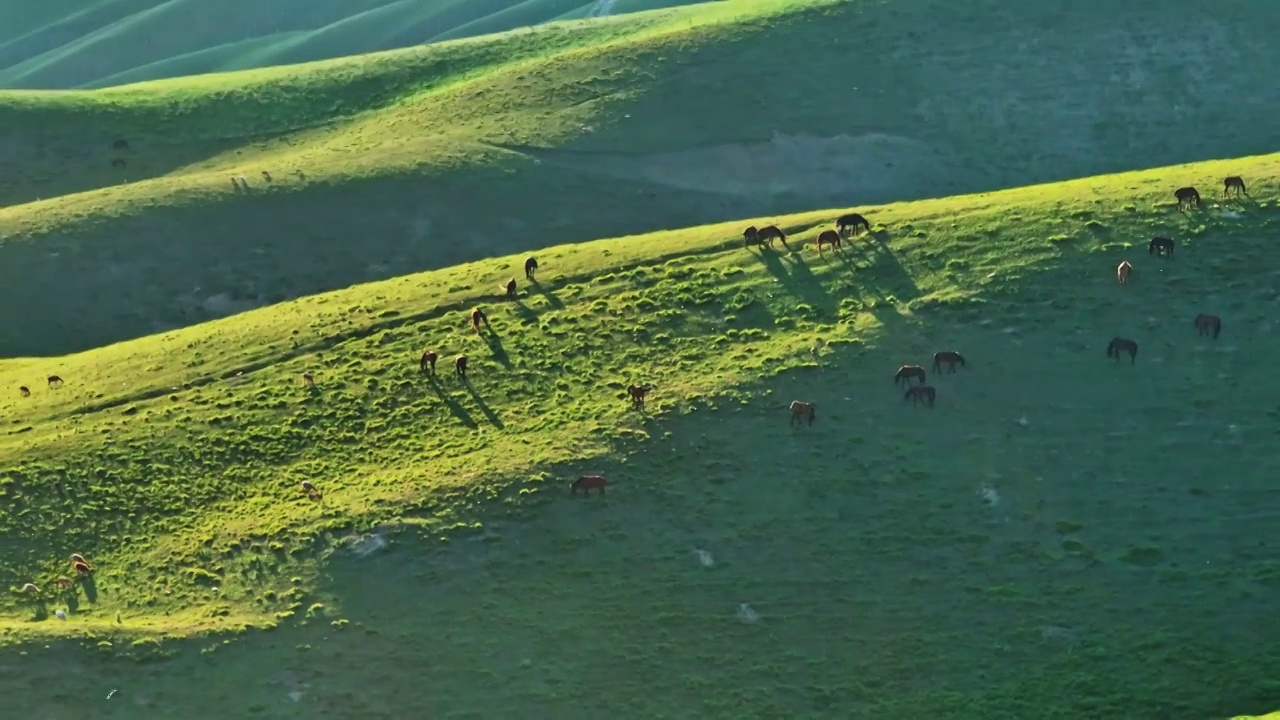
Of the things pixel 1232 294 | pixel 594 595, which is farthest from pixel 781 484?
pixel 1232 294

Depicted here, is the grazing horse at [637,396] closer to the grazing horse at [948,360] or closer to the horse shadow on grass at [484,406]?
the horse shadow on grass at [484,406]

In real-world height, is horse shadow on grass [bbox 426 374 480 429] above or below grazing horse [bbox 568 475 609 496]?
above

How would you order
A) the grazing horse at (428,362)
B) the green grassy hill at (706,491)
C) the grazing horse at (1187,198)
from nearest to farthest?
the green grassy hill at (706,491) → the grazing horse at (428,362) → the grazing horse at (1187,198)

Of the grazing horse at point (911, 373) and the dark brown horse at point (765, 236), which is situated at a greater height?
the dark brown horse at point (765, 236)

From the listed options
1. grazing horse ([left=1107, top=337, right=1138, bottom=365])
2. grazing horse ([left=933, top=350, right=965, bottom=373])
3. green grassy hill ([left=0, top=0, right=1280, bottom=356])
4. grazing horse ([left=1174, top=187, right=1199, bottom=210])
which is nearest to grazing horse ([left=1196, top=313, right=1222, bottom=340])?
grazing horse ([left=1107, top=337, right=1138, bottom=365])

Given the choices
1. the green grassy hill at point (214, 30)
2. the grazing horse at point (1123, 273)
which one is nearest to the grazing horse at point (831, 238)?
the grazing horse at point (1123, 273)

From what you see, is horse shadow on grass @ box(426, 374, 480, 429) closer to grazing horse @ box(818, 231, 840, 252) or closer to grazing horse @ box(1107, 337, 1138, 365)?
grazing horse @ box(818, 231, 840, 252)

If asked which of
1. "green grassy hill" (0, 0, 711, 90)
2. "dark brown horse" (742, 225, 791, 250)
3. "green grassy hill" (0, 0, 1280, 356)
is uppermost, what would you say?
"green grassy hill" (0, 0, 711, 90)
